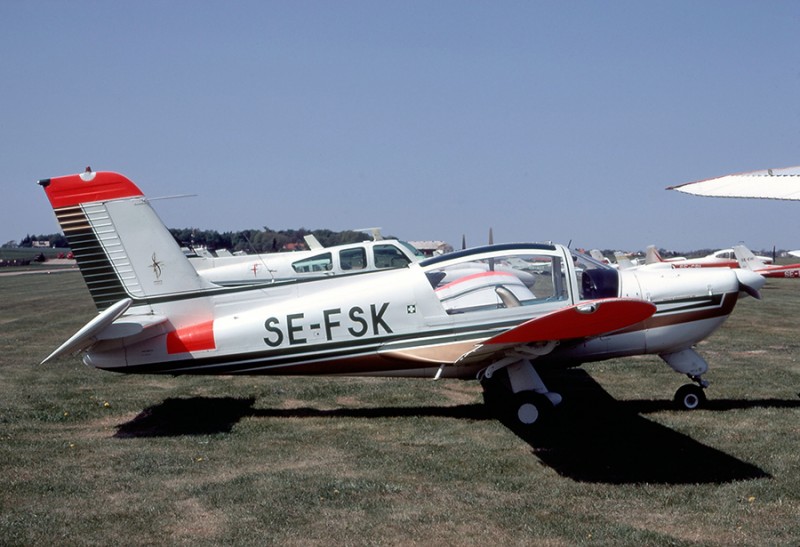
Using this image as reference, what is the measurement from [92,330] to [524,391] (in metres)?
4.36

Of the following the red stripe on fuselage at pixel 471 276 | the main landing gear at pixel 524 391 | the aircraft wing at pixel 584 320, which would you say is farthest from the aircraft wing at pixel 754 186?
the red stripe on fuselage at pixel 471 276

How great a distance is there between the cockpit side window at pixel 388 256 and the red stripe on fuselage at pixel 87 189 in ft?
27.4

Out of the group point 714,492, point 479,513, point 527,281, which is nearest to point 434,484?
point 479,513

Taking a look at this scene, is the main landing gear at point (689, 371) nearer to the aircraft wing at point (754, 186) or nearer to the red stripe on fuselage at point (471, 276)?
the red stripe on fuselage at point (471, 276)

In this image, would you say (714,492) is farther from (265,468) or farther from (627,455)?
(265,468)

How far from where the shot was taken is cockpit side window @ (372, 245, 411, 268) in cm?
1639

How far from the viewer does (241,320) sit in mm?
8383

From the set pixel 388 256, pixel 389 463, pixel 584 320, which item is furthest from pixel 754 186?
pixel 388 256

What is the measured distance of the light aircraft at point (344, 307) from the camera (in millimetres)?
8156

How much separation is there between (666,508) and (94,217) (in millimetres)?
6332

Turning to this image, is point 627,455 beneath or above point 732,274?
beneath

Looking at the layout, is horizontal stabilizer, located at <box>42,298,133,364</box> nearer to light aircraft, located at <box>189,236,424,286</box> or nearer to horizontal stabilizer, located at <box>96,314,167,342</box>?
horizontal stabilizer, located at <box>96,314,167,342</box>

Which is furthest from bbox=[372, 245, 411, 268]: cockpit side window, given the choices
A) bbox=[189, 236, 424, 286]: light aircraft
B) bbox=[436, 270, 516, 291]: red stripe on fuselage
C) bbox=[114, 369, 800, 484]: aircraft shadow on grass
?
bbox=[436, 270, 516, 291]: red stripe on fuselage

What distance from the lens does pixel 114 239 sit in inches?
329
